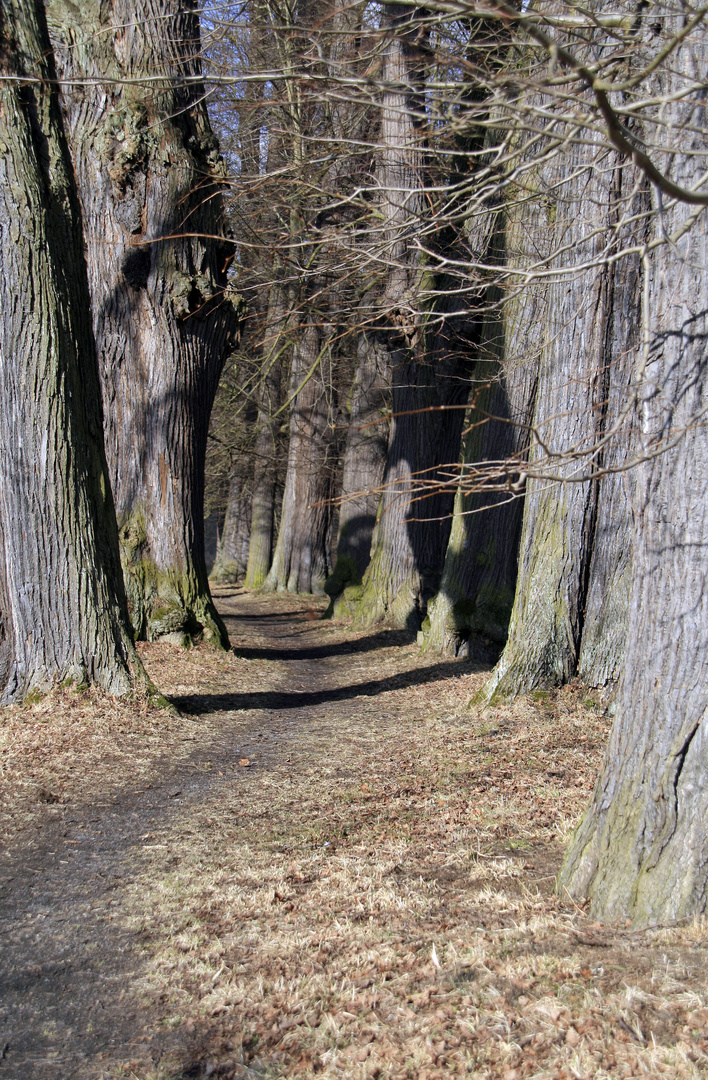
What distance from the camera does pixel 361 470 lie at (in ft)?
48.6

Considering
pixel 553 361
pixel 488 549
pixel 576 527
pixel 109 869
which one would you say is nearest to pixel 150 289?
pixel 488 549

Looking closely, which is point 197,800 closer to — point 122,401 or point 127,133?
point 122,401

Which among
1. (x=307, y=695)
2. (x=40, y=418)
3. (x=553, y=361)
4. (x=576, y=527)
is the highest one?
(x=553, y=361)

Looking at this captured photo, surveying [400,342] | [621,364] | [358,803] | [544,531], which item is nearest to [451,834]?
[358,803]

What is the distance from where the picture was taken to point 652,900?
310 cm

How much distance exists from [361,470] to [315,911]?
11.5m

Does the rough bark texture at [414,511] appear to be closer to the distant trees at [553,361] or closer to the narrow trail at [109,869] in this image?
the distant trees at [553,361]

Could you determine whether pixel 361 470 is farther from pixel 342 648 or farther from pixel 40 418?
pixel 40 418

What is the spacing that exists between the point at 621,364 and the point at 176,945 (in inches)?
181

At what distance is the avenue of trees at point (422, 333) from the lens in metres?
3.07

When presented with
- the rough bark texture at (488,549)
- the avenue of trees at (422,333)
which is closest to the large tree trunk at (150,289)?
the avenue of trees at (422,333)

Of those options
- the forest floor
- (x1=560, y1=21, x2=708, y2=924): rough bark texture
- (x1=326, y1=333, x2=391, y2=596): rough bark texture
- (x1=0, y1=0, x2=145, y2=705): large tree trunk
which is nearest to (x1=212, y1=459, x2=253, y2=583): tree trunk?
(x1=326, y1=333, x2=391, y2=596): rough bark texture

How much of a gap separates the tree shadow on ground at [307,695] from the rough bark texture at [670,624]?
4.63 m

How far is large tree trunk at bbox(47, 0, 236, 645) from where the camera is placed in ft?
29.9
